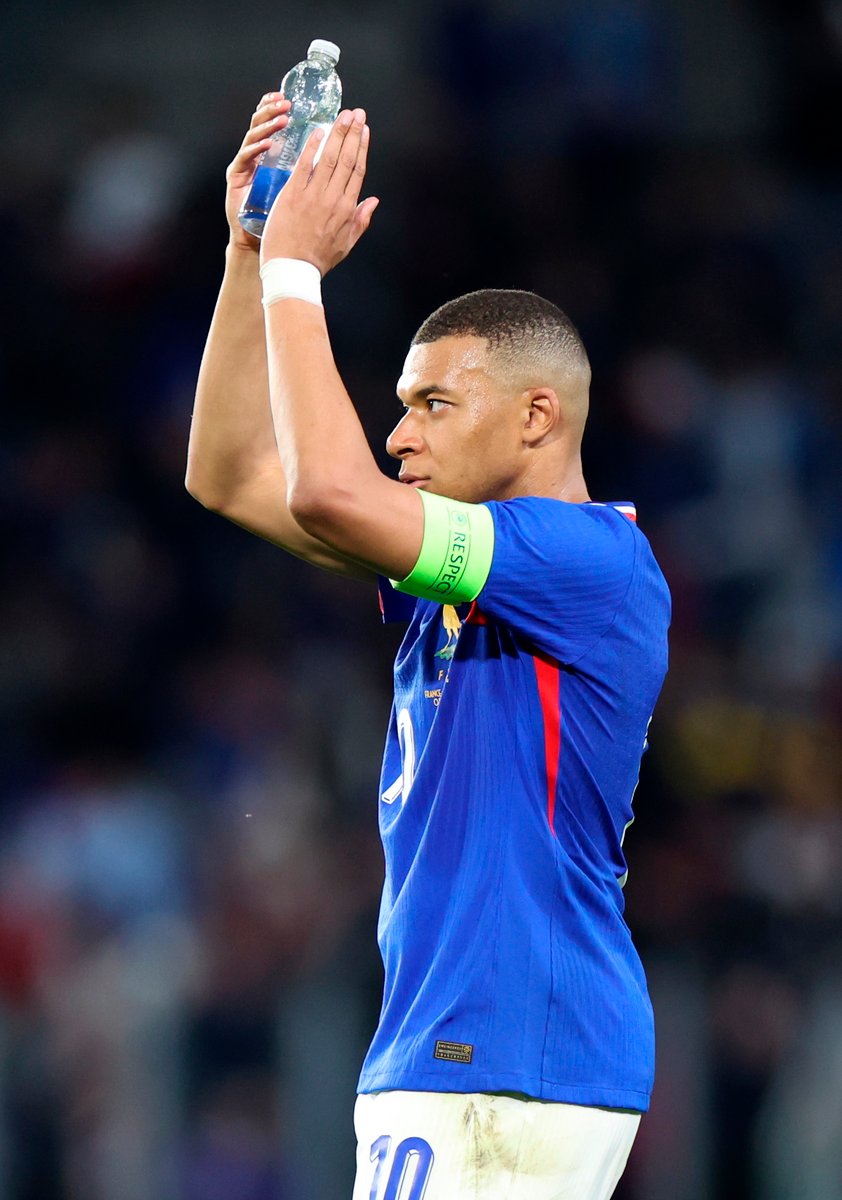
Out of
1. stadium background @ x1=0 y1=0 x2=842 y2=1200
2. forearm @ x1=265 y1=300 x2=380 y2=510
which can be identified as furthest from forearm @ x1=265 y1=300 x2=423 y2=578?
stadium background @ x1=0 y1=0 x2=842 y2=1200

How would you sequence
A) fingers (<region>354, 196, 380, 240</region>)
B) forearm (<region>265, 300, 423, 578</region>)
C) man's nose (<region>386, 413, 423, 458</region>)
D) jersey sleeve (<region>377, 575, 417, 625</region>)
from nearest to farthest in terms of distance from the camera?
forearm (<region>265, 300, 423, 578</region>), fingers (<region>354, 196, 380, 240</region>), man's nose (<region>386, 413, 423, 458</region>), jersey sleeve (<region>377, 575, 417, 625</region>)

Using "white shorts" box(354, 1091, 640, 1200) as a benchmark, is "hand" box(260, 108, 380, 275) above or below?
above

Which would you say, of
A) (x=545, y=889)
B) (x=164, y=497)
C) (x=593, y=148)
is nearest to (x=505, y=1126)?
(x=545, y=889)

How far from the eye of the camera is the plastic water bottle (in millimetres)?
3488

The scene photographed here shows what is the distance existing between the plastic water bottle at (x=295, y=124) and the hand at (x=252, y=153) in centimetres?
3

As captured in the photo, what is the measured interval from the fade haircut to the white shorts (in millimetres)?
1490

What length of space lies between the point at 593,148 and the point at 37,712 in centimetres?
512

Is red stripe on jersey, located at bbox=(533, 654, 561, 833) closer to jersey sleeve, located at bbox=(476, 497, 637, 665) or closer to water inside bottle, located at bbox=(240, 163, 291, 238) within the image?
jersey sleeve, located at bbox=(476, 497, 637, 665)

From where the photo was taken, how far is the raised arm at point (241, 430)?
3740mm

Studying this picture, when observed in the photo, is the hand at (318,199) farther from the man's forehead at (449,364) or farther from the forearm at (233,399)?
the forearm at (233,399)

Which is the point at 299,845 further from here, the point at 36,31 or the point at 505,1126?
the point at 36,31

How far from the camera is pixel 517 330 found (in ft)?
11.3

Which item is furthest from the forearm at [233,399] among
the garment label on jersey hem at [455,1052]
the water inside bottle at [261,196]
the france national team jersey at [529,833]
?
the garment label on jersey hem at [455,1052]

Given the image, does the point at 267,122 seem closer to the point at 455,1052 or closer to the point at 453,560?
the point at 453,560
